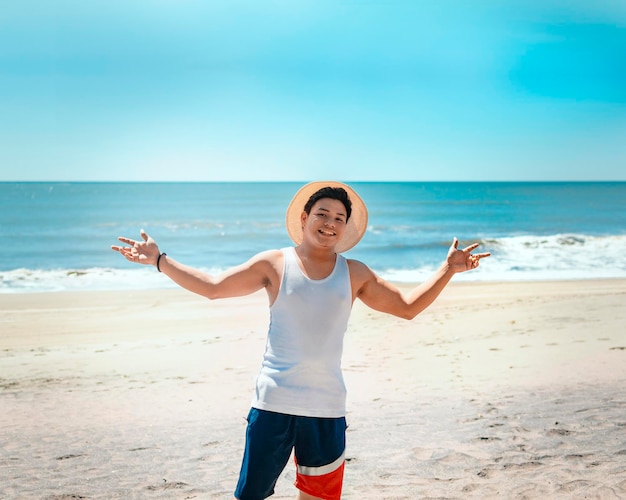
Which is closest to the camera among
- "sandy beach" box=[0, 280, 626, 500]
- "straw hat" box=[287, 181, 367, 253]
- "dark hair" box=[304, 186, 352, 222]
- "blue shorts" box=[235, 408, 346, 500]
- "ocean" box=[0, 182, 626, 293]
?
"blue shorts" box=[235, 408, 346, 500]

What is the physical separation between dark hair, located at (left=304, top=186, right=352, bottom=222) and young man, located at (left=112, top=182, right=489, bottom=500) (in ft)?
0.17

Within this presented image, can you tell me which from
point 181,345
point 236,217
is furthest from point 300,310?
point 236,217

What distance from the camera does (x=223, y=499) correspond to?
3.95m

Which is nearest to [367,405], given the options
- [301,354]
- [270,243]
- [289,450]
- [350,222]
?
[350,222]

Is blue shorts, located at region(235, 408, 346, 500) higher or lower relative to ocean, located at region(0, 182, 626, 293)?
lower

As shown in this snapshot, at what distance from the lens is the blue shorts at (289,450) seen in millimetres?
2502

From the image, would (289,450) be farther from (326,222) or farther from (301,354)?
(326,222)

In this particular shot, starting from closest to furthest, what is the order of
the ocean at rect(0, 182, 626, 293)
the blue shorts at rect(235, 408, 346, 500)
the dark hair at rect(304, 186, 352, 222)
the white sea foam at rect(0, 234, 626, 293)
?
1. the blue shorts at rect(235, 408, 346, 500)
2. the dark hair at rect(304, 186, 352, 222)
3. the white sea foam at rect(0, 234, 626, 293)
4. the ocean at rect(0, 182, 626, 293)

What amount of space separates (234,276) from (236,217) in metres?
48.2

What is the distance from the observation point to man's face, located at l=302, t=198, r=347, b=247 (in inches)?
105

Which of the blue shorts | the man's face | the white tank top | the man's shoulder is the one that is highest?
the man's face

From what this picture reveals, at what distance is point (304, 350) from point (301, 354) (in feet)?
0.07

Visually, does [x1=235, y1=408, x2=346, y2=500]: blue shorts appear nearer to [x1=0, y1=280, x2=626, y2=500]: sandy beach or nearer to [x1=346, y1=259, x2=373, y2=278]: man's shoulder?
[x1=346, y1=259, x2=373, y2=278]: man's shoulder

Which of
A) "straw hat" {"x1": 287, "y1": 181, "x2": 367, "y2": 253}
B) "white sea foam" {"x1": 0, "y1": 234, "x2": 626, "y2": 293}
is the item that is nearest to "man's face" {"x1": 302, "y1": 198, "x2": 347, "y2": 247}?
"straw hat" {"x1": 287, "y1": 181, "x2": 367, "y2": 253}
